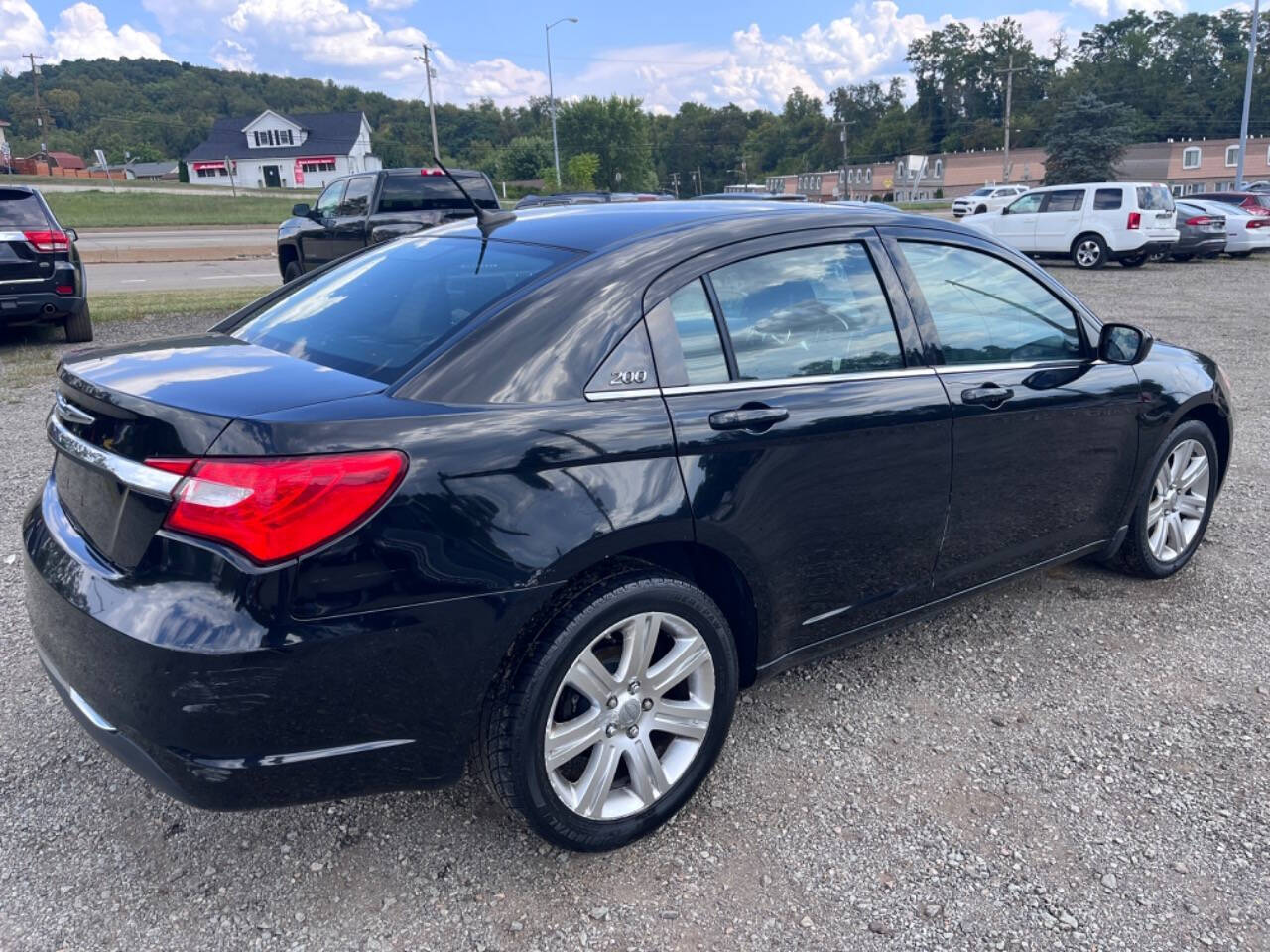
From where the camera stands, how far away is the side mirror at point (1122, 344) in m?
3.76

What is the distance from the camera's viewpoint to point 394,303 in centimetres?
289

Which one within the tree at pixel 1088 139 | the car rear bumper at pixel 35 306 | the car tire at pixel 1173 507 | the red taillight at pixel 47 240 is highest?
the tree at pixel 1088 139

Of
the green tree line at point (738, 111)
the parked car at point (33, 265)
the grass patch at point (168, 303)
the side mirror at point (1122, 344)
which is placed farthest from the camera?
the green tree line at point (738, 111)

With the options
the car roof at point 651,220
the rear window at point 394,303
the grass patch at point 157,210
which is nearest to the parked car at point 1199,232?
the car roof at point 651,220

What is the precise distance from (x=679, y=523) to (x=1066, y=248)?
2034 centimetres

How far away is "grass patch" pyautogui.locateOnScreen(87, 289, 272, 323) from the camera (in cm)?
1184

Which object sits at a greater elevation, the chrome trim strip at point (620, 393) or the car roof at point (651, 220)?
the car roof at point (651, 220)

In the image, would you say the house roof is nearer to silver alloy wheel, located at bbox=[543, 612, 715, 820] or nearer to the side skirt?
the side skirt

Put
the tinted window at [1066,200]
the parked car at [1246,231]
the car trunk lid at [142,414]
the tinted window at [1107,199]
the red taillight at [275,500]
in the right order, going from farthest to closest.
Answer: the parked car at [1246,231]
the tinted window at [1066,200]
the tinted window at [1107,199]
the car trunk lid at [142,414]
the red taillight at [275,500]

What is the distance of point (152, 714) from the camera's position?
84.1 inches

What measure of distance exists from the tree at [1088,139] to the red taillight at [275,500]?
52600 mm

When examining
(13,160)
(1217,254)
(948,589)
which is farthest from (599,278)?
(13,160)

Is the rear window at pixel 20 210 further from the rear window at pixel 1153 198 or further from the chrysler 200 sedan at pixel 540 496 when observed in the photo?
the rear window at pixel 1153 198

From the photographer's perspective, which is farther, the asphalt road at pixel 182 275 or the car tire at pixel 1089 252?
the car tire at pixel 1089 252
